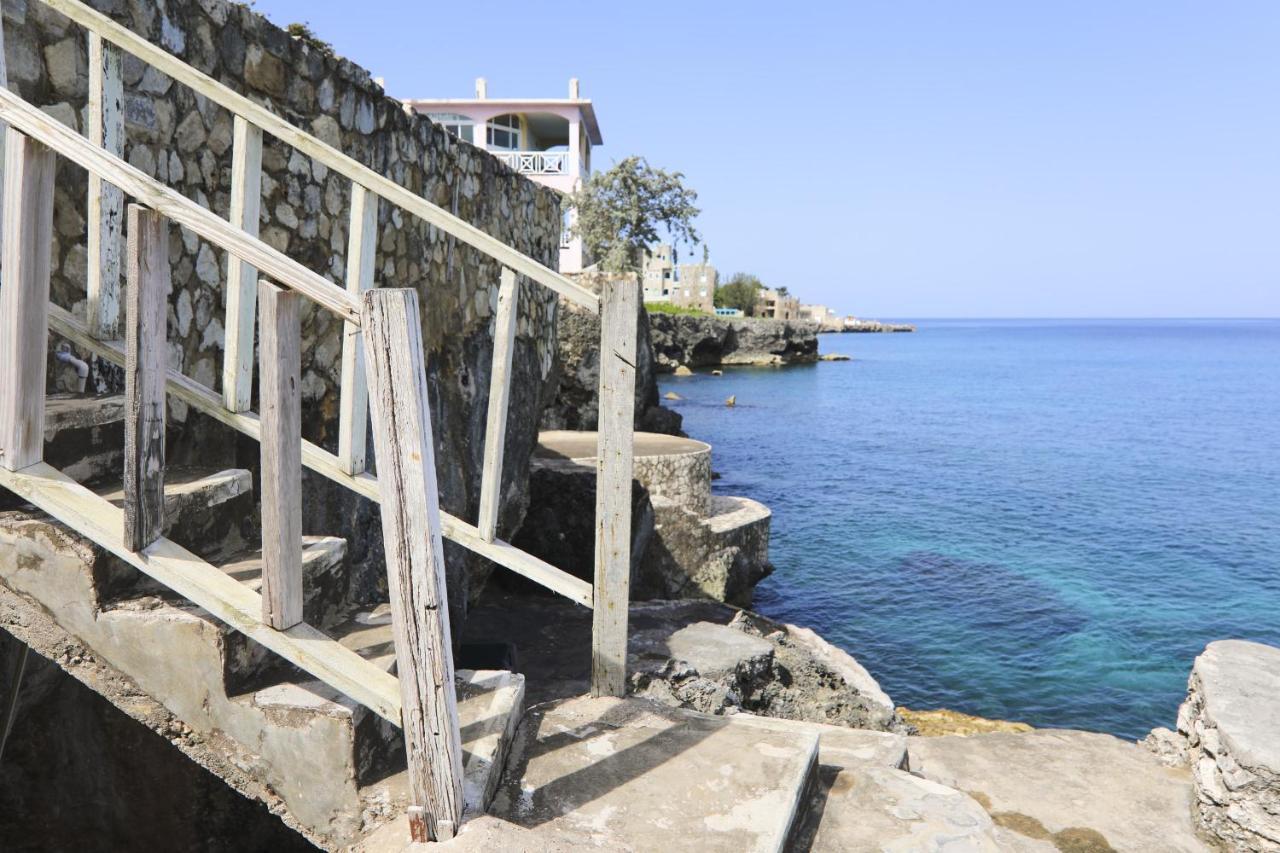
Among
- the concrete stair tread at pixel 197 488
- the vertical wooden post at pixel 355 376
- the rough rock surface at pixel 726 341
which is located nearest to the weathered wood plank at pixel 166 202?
the vertical wooden post at pixel 355 376

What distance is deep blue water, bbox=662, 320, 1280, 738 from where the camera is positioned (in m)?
13.3

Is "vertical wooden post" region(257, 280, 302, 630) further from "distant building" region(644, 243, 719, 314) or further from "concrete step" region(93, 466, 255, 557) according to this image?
"distant building" region(644, 243, 719, 314)

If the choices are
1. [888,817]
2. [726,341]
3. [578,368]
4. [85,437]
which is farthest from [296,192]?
[726,341]

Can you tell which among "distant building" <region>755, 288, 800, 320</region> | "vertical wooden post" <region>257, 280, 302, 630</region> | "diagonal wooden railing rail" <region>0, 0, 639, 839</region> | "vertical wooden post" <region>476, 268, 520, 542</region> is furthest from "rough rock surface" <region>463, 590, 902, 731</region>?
"distant building" <region>755, 288, 800, 320</region>

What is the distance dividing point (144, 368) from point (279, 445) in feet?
1.19

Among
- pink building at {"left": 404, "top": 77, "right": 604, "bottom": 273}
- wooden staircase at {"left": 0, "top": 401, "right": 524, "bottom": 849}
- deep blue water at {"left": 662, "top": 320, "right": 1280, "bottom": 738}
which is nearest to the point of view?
wooden staircase at {"left": 0, "top": 401, "right": 524, "bottom": 849}

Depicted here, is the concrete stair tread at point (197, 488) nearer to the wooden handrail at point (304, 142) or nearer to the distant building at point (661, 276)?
the wooden handrail at point (304, 142)

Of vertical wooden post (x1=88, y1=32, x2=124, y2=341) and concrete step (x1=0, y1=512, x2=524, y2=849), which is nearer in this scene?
concrete step (x1=0, y1=512, x2=524, y2=849)

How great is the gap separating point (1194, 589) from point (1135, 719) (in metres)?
6.71

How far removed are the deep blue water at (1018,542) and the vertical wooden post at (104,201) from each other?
1096 cm

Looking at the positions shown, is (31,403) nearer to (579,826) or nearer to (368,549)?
(579,826)

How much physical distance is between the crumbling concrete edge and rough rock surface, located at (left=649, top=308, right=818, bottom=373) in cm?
5665

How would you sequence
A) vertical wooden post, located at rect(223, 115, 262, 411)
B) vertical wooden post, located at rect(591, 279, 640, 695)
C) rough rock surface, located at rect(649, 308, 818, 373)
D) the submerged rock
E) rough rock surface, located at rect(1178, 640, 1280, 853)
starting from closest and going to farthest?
1. vertical wooden post, located at rect(223, 115, 262, 411)
2. vertical wooden post, located at rect(591, 279, 640, 695)
3. rough rock surface, located at rect(1178, 640, 1280, 853)
4. the submerged rock
5. rough rock surface, located at rect(649, 308, 818, 373)

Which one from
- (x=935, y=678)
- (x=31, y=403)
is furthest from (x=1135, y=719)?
(x=31, y=403)
